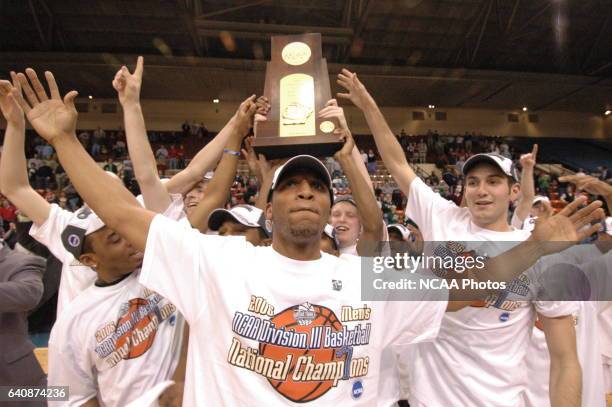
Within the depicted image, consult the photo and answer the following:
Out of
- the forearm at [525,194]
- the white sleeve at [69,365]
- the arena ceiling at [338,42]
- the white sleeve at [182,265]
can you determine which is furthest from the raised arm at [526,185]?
the arena ceiling at [338,42]

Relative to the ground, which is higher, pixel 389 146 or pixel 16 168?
pixel 389 146

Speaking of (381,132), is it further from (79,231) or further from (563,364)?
(79,231)

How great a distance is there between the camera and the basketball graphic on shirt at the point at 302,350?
1.42 m

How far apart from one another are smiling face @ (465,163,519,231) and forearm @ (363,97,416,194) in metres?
0.37

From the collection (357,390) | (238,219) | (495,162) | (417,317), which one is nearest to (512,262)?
(417,317)

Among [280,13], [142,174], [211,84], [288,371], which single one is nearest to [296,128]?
[142,174]

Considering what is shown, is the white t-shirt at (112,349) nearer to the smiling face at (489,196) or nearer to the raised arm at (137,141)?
the raised arm at (137,141)

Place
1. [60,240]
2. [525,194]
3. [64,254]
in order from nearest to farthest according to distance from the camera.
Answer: [60,240]
[64,254]
[525,194]

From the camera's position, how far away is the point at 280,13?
1436 cm

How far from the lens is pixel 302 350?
4.77 ft

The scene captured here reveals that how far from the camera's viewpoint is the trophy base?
2648mm

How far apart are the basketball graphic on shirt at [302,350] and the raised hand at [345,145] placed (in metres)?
1.05

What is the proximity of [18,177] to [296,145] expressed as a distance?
4.76ft

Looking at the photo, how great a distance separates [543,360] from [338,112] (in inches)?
66.1
